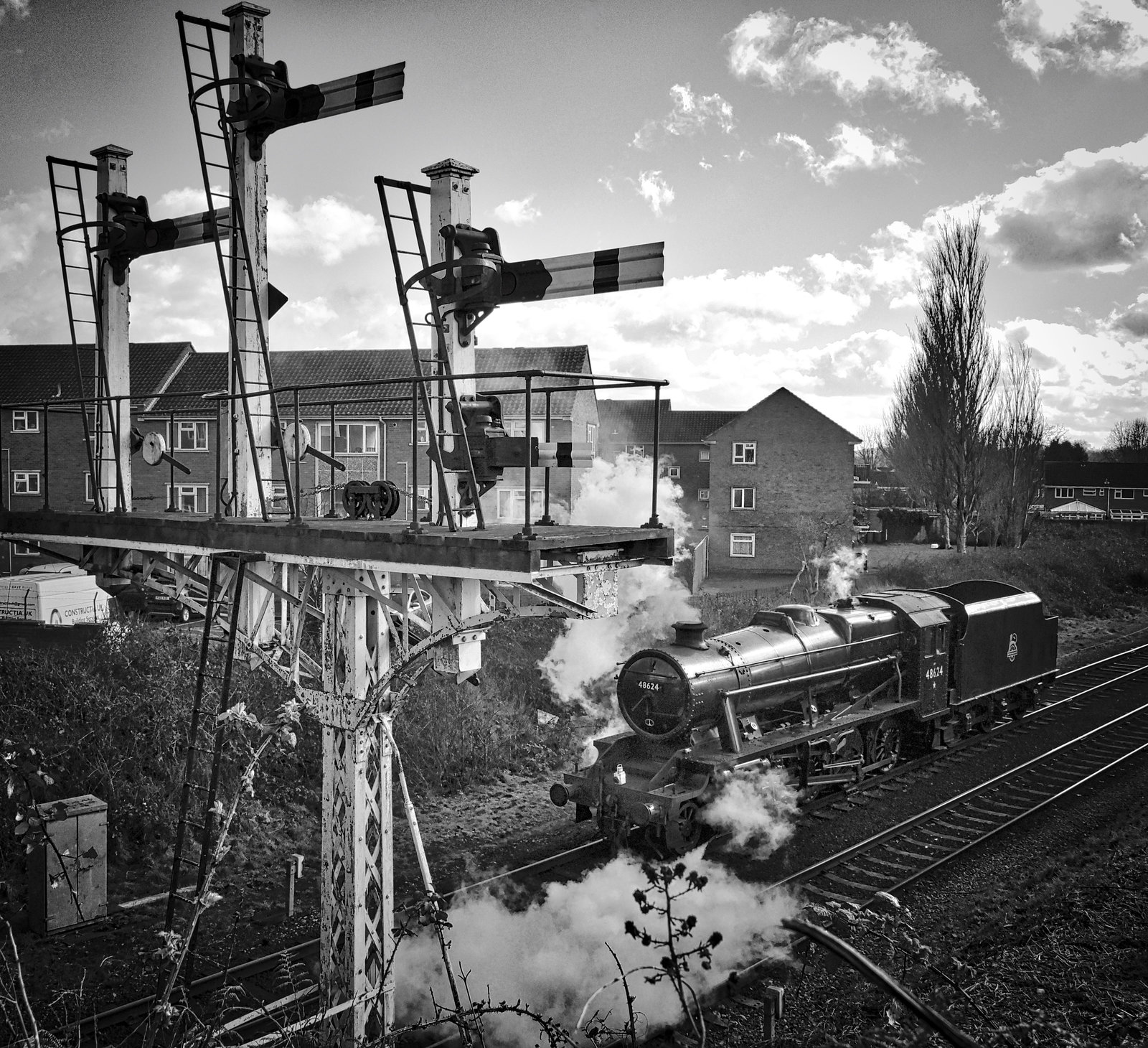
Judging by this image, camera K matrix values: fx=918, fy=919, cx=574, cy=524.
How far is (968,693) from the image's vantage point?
55.2ft

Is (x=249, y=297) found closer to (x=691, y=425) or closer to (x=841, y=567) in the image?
(x=841, y=567)

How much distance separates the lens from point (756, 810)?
39.2 ft

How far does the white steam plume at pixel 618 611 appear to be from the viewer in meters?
20.4

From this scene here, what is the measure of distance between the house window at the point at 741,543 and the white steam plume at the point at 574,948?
95.1 ft

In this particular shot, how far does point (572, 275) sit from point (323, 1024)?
6.32 m

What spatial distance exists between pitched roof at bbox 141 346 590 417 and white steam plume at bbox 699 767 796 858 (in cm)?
1247

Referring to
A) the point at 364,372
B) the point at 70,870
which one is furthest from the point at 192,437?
the point at 70,870

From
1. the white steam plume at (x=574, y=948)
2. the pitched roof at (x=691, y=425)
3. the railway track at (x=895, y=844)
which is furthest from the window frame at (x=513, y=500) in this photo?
the pitched roof at (x=691, y=425)

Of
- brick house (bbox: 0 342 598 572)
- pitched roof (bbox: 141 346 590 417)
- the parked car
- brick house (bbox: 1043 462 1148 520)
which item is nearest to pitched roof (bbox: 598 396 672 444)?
brick house (bbox: 0 342 598 572)

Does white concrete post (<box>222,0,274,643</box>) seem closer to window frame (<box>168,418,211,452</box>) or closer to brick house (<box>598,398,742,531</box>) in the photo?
window frame (<box>168,418,211,452</box>)

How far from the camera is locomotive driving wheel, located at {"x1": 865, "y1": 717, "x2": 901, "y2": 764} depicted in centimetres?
1472

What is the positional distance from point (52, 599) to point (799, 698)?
22.2m

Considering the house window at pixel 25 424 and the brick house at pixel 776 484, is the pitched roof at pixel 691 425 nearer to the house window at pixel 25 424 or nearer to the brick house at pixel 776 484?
the brick house at pixel 776 484

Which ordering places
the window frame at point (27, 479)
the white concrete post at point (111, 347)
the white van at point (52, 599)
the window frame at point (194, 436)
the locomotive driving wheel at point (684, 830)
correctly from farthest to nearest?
the window frame at point (27, 479) → the window frame at point (194, 436) → the white van at point (52, 599) → the locomotive driving wheel at point (684, 830) → the white concrete post at point (111, 347)
